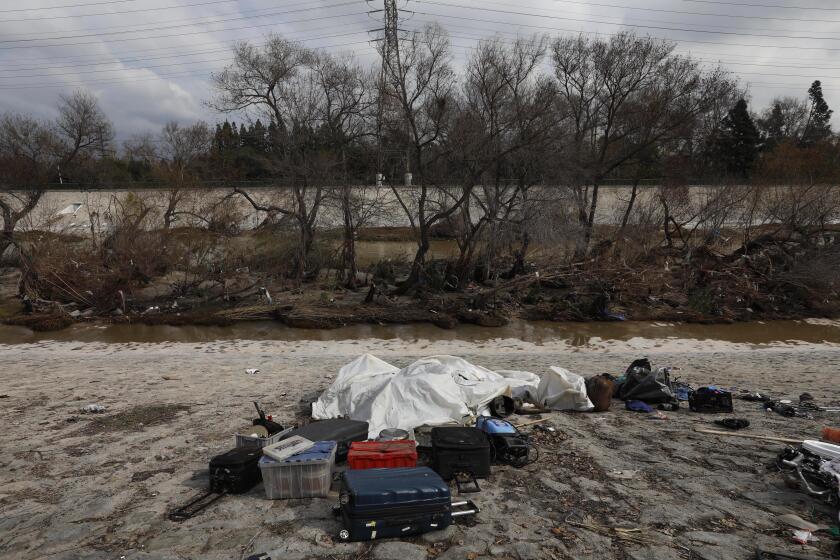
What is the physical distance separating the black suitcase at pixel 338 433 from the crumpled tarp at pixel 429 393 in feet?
0.93

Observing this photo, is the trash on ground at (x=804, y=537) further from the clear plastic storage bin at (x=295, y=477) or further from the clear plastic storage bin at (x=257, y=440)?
the clear plastic storage bin at (x=257, y=440)

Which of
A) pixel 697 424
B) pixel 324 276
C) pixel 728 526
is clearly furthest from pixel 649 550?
pixel 324 276

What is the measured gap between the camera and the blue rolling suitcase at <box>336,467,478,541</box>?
13.1 feet

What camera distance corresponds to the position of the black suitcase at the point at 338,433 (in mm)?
5480

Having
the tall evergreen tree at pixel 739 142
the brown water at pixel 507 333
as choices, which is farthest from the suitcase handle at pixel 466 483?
the tall evergreen tree at pixel 739 142

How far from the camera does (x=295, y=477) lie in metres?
4.73

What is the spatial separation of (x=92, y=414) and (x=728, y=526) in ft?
25.5

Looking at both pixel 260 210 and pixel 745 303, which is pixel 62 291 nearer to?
pixel 260 210

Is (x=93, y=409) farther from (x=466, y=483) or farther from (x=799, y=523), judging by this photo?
Result: (x=799, y=523)

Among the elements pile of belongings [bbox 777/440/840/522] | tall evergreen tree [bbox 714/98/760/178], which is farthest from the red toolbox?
tall evergreen tree [bbox 714/98/760/178]

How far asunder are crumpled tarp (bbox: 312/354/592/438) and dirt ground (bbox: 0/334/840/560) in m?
0.54

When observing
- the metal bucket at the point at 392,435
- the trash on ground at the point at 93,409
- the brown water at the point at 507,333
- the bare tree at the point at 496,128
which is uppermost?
the bare tree at the point at 496,128

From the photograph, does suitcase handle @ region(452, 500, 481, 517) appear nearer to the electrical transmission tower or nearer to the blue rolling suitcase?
the blue rolling suitcase

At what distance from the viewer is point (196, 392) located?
893cm
